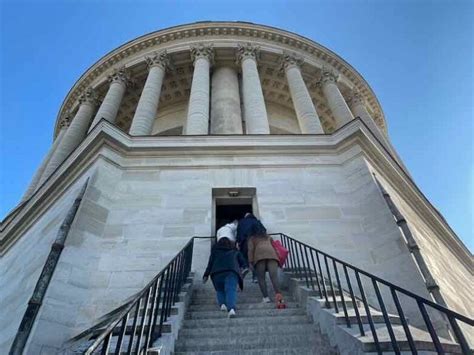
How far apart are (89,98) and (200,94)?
36.7 feet

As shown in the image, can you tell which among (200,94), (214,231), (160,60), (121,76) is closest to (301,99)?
(200,94)

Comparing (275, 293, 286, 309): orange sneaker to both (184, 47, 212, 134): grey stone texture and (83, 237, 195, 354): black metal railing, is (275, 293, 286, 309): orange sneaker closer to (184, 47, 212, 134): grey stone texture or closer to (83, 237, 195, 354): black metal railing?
(83, 237, 195, 354): black metal railing

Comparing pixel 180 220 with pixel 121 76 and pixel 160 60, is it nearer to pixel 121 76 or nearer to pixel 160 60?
pixel 160 60

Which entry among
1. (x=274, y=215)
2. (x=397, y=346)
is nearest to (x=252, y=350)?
(x=397, y=346)

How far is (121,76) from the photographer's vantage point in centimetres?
2522

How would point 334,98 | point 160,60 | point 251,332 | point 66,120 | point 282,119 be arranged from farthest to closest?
point 282,119 < point 66,120 < point 160,60 < point 334,98 < point 251,332

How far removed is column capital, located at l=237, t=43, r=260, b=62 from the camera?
78.2 ft

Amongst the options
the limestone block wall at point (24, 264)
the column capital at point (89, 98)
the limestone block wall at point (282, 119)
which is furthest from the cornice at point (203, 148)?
the column capital at point (89, 98)

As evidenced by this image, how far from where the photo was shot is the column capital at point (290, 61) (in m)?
24.5

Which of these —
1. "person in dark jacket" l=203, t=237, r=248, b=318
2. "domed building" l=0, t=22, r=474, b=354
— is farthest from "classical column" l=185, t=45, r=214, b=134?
"person in dark jacket" l=203, t=237, r=248, b=318

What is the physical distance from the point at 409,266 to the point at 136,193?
25.4 feet

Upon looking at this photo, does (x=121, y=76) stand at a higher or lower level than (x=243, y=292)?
higher

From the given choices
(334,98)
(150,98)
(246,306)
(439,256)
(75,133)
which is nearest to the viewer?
(246,306)

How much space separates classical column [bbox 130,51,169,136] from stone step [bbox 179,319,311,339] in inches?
503
